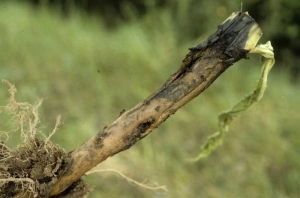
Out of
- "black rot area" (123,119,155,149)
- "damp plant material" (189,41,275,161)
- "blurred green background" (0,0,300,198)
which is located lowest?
"black rot area" (123,119,155,149)

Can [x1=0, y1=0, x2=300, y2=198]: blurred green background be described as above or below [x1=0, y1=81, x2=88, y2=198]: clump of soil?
above

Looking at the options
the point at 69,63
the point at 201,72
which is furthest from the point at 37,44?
the point at 201,72

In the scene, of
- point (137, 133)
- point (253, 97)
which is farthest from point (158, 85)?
point (137, 133)

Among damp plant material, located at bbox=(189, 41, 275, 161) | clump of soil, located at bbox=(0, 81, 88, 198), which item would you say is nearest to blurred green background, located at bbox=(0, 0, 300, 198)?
damp plant material, located at bbox=(189, 41, 275, 161)

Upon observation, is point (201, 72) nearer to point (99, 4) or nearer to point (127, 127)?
point (127, 127)

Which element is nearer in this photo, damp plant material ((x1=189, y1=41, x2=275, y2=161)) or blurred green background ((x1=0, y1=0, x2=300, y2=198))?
damp plant material ((x1=189, y1=41, x2=275, y2=161))

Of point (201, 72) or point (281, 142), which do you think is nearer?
point (201, 72)

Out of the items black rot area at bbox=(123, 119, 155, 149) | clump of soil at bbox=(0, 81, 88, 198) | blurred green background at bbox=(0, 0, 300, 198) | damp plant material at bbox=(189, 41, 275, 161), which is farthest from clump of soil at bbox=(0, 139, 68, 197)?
blurred green background at bbox=(0, 0, 300, 198)

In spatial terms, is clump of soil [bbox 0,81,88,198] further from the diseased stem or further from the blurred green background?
the blurred green background
